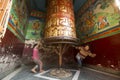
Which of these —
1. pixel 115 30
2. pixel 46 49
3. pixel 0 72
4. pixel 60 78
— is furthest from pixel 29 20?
pixel 115 30

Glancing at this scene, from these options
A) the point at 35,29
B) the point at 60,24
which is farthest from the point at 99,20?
the point at 35,29

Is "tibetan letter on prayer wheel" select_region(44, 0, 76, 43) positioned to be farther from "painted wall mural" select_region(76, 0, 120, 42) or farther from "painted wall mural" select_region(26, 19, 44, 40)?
"painted wall mural" select_region(26, 19, 44, 40)

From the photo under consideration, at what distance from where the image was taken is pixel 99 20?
16.5ft

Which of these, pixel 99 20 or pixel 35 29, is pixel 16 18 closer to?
pixel 35 29

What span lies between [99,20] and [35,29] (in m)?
5.02

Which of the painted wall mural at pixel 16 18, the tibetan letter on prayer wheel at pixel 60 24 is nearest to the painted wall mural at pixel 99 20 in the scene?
the tibetan letter on prayer wheel at pixel 60 24

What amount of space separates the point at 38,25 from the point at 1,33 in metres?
5.92

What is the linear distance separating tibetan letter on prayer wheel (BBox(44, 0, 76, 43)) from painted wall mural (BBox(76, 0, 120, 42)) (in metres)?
1.55

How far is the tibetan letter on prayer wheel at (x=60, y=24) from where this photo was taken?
14.1ft

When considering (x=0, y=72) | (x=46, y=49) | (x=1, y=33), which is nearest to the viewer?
(x=1, y=33)

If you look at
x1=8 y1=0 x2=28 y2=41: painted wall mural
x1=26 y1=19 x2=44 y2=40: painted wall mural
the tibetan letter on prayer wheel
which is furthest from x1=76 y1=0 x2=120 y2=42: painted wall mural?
x1=8 y1=0 x2=28 y2=41: painted wall mural

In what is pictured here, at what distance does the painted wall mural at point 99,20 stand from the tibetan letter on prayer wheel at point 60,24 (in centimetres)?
155

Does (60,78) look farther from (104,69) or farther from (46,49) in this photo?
(46,49)

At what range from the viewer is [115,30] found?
391 centimetres
